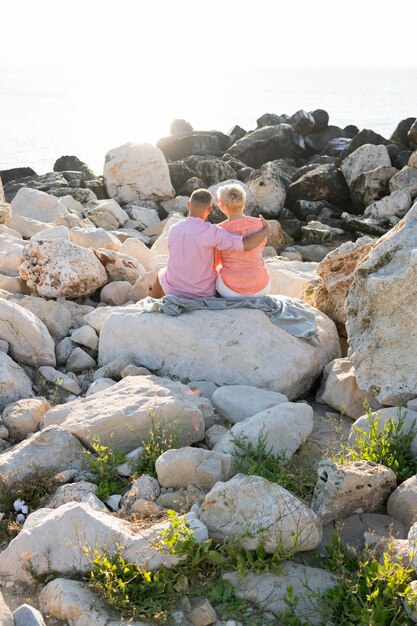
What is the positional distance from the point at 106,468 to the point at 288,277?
4553 millimetres

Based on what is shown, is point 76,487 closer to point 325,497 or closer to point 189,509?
point 189,509

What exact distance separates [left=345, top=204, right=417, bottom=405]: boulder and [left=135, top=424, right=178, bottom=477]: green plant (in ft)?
5.78

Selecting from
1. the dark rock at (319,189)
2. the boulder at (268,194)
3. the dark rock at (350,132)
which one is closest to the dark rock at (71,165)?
the boulder at (268,194)

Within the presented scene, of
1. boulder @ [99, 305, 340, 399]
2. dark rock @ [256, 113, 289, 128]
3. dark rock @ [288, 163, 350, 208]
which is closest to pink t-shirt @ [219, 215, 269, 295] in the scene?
boulder @ [99, 305, 340, 399]

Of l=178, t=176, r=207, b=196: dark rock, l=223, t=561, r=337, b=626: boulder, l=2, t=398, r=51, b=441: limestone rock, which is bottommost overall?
l=178, t=176, r=207, b=196: dark rock

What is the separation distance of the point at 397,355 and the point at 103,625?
Answer: 11.2 feet

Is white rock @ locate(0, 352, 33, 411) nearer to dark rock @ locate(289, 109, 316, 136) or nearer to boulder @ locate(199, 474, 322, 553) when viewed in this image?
boulder @ locate(199, 474, 322, 553)

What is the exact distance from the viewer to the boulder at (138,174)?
58.6 feet

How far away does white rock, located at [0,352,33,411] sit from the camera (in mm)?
7000

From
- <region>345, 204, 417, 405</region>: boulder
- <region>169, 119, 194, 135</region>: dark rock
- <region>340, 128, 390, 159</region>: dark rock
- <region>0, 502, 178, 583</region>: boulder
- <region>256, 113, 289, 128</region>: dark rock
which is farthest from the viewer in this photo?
<region>169, 119, 194, 135</region>: dark rock

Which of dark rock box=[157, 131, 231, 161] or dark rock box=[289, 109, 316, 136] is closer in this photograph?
dark rock box=[157, 131, 231, 161]

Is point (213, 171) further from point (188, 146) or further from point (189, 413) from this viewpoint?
point (189, 413)

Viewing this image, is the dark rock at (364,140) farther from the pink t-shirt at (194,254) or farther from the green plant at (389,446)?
the green plant at (389,446)

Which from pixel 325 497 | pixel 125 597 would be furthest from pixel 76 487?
pixel 325 497
